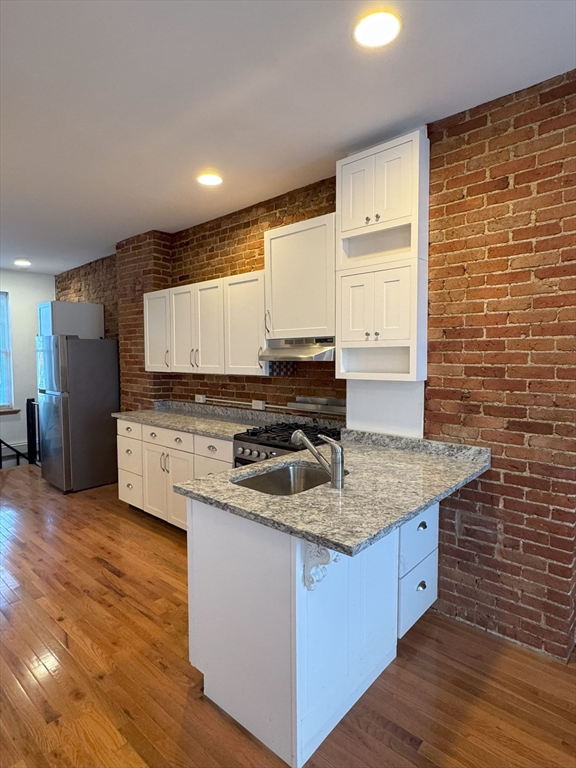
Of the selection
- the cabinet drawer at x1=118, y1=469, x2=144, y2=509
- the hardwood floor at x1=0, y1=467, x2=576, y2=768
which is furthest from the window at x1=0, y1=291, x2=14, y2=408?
the hardwood floor at x1=0, y1=467, x2=576, y2=768

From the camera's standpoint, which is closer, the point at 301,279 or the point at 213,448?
the point at 301,279

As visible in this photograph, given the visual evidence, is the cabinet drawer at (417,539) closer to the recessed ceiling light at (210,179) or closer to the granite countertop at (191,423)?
the granite countertop at (191,423)

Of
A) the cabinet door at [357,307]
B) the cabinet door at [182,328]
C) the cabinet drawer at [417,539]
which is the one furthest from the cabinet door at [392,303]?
the cabinet door at [182,328]

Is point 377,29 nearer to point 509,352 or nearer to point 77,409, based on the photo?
point 509,352

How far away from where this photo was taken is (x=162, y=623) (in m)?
2.30

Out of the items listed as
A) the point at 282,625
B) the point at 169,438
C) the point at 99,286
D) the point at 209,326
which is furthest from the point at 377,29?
the point at 99,286

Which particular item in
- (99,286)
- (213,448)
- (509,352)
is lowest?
(213,448)

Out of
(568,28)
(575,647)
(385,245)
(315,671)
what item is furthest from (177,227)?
(575,647)

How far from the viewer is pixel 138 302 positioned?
14.2ft

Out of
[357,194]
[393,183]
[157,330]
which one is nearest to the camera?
[393,183]

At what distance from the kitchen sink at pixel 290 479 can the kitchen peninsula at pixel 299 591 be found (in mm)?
68

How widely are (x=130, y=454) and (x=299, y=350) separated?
2.11 m

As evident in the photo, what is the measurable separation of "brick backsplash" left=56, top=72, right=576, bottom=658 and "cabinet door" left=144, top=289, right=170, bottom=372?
248 centimetres

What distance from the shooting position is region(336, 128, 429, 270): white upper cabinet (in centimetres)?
219
